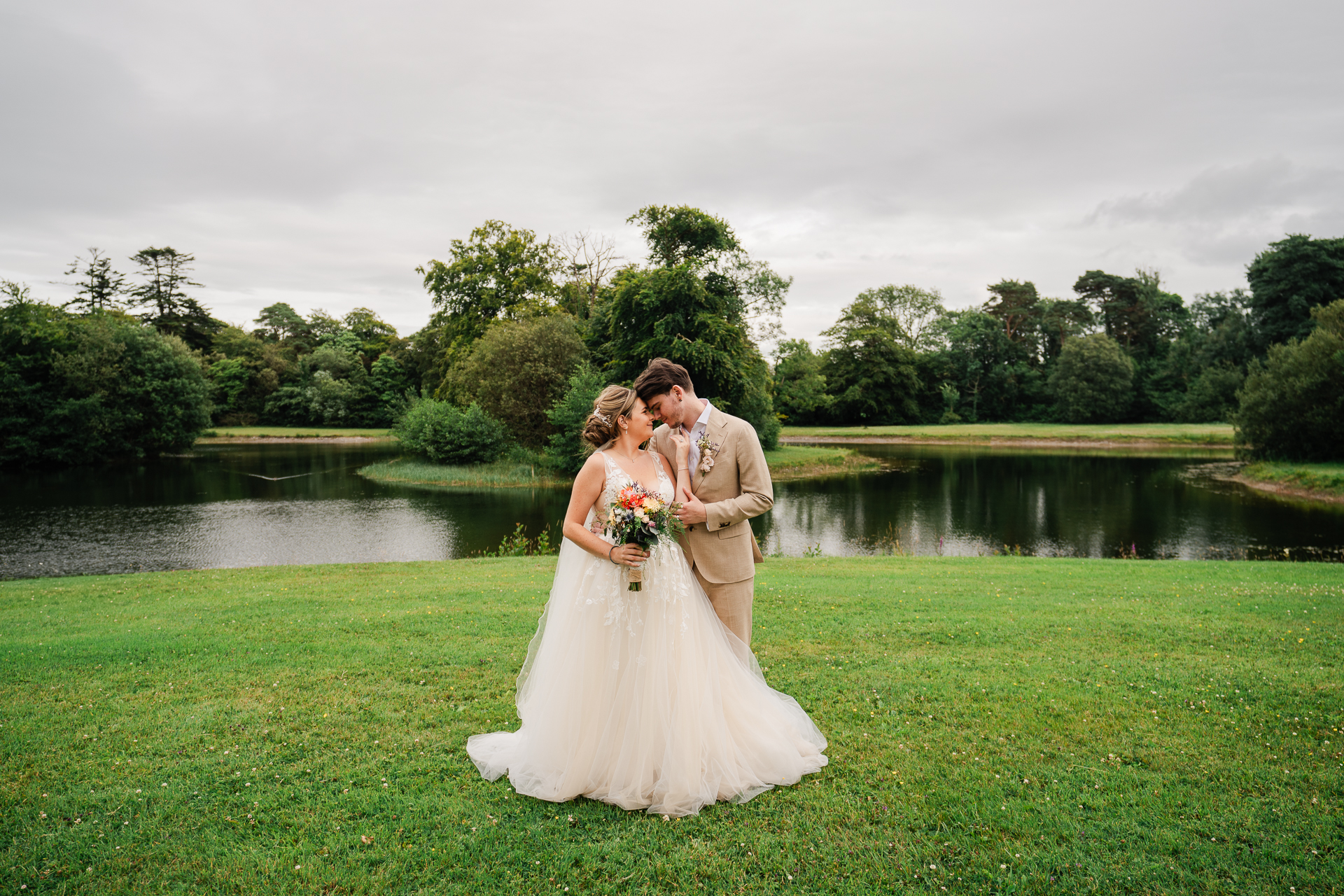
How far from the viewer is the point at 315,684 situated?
614 centimetres

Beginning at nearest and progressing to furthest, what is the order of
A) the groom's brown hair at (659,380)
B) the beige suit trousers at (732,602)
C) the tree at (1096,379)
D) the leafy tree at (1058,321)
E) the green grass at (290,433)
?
the groom's brown hair at (659,380)
the beige suit trousers at (732,602)
the green grass at (290,433)
the tree at (1096,379)
the leafy tree at (1058,321)

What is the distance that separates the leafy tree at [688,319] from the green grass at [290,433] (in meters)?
34.2

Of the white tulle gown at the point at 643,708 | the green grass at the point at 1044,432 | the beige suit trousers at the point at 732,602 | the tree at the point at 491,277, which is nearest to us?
the white tulle gown at the point at 643,708

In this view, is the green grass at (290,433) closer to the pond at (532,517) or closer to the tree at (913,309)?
the pond at (532,517)

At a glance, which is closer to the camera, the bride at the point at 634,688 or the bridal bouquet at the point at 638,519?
the bridal bouquet at the point at 638,519

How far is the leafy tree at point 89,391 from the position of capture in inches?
1617

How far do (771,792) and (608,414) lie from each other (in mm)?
2617

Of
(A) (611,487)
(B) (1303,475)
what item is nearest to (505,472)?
(A) (611,487)

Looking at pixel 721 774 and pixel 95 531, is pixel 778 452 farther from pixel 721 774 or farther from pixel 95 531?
pixel 721 774

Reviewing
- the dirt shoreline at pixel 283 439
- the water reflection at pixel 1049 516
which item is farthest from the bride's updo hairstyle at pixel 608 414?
the dirt shoreline at pixel 283 439

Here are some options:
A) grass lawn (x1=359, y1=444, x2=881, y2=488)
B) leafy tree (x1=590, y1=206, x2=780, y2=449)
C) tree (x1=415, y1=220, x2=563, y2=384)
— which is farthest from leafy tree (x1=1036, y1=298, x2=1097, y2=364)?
tree (x1=415, y1=220, x2=563, y2=384)

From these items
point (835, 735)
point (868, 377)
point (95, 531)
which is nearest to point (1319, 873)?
point (835, 735)

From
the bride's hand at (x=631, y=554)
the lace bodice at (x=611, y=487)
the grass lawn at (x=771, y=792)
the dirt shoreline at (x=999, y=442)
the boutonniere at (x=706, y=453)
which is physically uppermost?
the boutonniere at (x=706, y=453)

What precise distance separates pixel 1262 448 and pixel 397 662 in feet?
147
